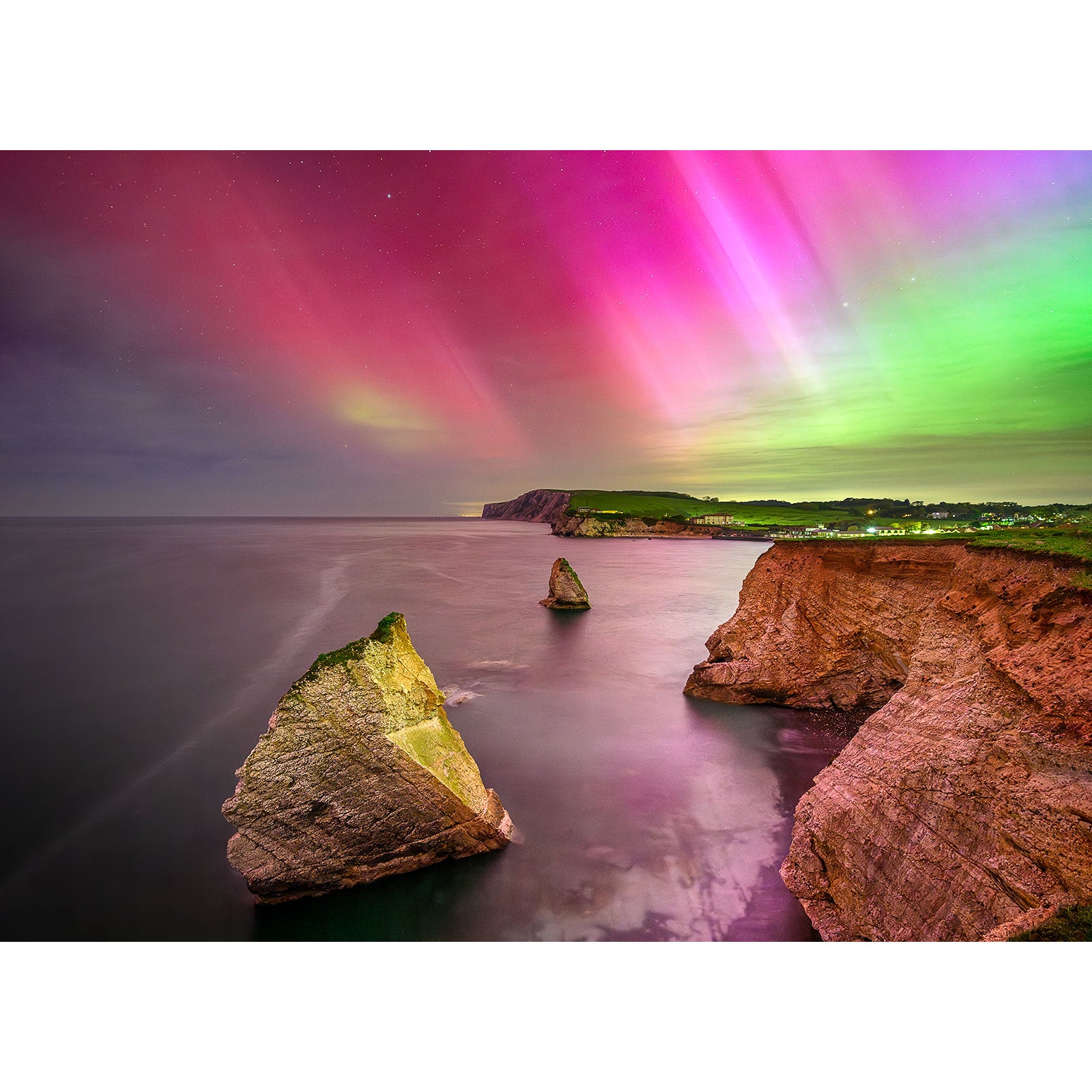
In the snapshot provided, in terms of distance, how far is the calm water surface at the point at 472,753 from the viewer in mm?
5664

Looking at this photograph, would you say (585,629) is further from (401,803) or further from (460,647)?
(401,803)

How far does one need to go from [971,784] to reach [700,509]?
6981 cm

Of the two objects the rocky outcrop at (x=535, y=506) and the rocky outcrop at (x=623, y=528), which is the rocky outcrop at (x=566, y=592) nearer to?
the rocky outcrop at (x=623, y=528)

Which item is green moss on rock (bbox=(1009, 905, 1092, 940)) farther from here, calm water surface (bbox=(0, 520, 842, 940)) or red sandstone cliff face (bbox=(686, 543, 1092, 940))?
calm water surface (bbox=(0, 520, 842, 940))

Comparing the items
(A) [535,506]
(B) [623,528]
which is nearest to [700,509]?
(B) [623,528]

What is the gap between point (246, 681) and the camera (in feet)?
44.1

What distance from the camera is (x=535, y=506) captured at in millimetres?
151000

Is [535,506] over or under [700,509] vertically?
over

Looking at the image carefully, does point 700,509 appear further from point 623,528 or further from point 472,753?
point 472,753

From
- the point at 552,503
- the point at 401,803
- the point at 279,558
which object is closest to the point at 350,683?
the point at 401,803

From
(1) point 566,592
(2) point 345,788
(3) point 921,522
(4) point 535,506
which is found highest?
(4) point 535,506

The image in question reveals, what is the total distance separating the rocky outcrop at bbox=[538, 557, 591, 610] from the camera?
79.4 feet

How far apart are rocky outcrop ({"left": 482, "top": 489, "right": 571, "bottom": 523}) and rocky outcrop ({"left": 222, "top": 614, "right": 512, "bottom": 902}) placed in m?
111

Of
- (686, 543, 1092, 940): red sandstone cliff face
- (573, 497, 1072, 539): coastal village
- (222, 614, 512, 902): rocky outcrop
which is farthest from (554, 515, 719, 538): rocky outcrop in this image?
(686, 543, 1092, 940): red sandstone cliff face
